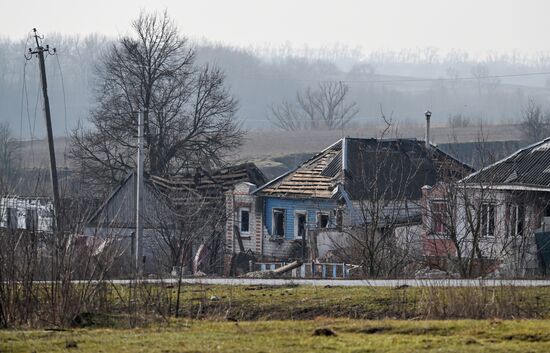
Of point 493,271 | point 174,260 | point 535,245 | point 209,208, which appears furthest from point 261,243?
point 493,271

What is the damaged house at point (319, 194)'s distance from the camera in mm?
44406

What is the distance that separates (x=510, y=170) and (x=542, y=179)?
1699 millimetres

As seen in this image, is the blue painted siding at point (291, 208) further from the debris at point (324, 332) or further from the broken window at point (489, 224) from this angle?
the debris at point (324, 332)

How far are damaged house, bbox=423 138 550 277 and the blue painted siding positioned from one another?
540 cm

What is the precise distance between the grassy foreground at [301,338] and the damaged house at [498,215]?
12.4 meters

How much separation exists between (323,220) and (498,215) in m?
9.55

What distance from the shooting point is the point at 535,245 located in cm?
3388

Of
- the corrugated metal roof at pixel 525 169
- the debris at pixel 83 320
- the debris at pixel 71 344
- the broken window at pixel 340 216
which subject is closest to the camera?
the debris at pixel 71 344

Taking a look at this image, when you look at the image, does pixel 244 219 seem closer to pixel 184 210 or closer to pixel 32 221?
pixel 184 210

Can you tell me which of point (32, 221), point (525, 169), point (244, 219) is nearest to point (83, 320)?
point (32, 221)

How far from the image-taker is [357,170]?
4603 centimetres

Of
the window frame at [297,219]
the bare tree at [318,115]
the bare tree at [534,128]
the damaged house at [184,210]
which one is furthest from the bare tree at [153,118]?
the bare tree at [318,115]

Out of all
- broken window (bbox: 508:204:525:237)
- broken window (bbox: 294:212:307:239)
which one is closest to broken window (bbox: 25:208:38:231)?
broken window (bbox: 508:204:525:237)

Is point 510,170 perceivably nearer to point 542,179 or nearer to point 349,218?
point 542,179
